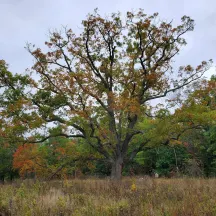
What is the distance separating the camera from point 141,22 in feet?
63.2

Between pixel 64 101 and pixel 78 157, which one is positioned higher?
pixel 64 101

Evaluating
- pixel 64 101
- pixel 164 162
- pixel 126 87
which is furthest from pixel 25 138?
pixel 164 162

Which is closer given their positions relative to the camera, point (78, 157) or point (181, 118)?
point (181, 118)

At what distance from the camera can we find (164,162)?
35531 millimetres

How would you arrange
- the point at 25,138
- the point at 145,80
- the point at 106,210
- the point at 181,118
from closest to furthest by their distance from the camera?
the point at 106,210 → the point at 181,118 → the point at 25,138 → the point at 145,80

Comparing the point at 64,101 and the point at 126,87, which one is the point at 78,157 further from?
the point at 126,87

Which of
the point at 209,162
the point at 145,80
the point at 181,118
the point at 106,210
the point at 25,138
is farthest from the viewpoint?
the point at 209,162

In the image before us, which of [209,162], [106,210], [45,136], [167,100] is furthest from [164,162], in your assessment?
[106,210]

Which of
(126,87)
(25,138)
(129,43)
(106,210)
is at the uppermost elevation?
(129,43)

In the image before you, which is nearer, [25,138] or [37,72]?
[25,138]

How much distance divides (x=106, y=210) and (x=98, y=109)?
42.0 feet

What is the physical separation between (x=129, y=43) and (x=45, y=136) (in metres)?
9.21

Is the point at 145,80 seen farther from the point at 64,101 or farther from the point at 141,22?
the point at 64,101

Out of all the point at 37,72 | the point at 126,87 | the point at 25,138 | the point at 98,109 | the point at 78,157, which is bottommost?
the point at 78,157
